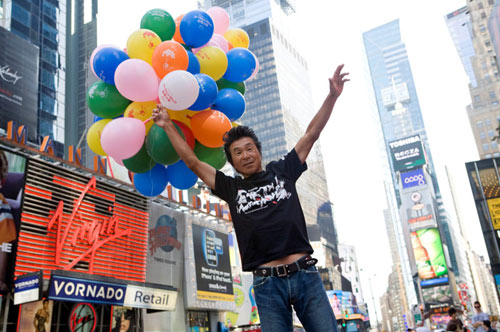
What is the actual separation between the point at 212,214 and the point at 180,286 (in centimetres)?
533

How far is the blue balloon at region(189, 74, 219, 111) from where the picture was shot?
5.38 metres

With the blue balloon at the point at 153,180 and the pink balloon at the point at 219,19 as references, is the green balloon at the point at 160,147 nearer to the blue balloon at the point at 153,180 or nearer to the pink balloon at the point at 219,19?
the blue balloon at the point at 153,180

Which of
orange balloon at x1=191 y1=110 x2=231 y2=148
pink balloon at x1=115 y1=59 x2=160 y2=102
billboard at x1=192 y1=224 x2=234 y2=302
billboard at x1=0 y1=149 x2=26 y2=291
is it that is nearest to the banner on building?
billboard at x1=192 y1=224 x2=234 y2=302

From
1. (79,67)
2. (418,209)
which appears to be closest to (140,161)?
(79,67)

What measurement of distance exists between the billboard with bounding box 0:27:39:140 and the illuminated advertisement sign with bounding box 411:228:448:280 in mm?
74096

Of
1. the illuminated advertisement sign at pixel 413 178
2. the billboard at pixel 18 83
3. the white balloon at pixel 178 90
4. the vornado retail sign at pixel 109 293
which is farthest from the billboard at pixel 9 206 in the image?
the illuminated advertisement sign at pixel 413 178

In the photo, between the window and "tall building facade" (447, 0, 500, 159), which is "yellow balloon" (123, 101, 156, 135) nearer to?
the window

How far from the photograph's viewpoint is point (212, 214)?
2772 centimetres

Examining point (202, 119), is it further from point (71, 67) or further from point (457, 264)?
point (457, 264)

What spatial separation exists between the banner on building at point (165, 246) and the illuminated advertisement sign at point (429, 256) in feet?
234

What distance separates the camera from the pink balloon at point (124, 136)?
17.3ft

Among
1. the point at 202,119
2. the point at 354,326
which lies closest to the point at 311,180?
the point at 354,326

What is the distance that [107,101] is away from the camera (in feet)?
18.8

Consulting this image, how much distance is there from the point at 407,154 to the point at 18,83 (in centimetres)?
8133
